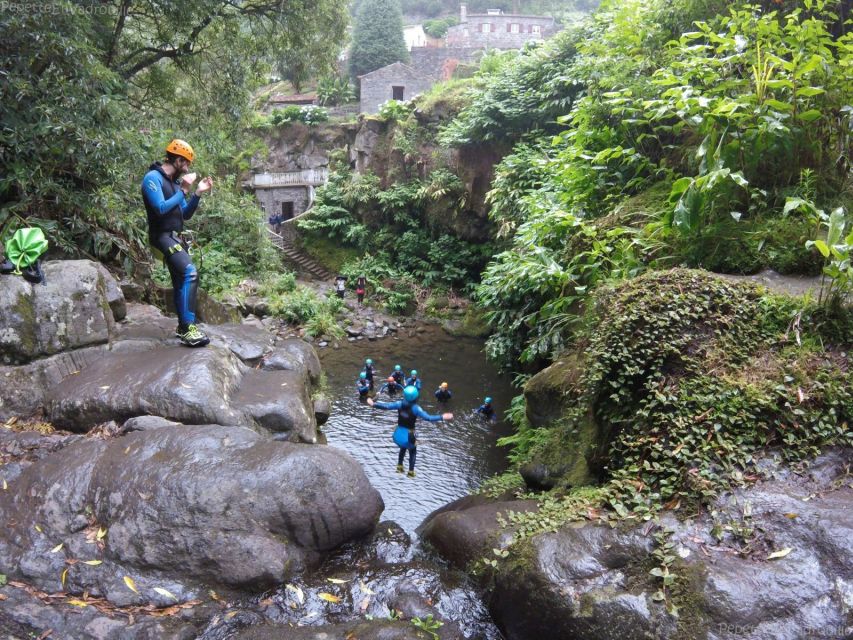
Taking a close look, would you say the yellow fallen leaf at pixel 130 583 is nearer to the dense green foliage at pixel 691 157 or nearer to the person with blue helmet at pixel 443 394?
the dense green foliage at pixel 691 157

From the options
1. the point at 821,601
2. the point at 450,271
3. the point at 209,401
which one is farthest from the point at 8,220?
the point at 450,271

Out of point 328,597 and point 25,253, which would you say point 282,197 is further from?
point 328,597

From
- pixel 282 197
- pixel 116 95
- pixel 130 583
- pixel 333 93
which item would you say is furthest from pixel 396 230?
pixel 130 583

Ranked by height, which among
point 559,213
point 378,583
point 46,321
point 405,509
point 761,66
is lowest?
point 405,509

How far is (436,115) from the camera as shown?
23672mm

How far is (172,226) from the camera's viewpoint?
632 cm

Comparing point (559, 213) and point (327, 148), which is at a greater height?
point (327, 148)

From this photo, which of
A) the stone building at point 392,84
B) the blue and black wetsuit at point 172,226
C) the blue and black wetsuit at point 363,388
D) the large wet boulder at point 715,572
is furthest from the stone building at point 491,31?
the large wet boulder at point 715,572

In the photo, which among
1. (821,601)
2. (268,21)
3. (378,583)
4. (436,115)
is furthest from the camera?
(436,115)

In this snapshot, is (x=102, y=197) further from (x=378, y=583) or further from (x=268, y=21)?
(x=378, y=583)

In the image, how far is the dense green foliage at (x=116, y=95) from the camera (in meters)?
6.80

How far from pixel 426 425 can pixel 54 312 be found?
7159 mm

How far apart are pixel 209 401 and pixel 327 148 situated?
26.2m

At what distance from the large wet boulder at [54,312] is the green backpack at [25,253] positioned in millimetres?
100
